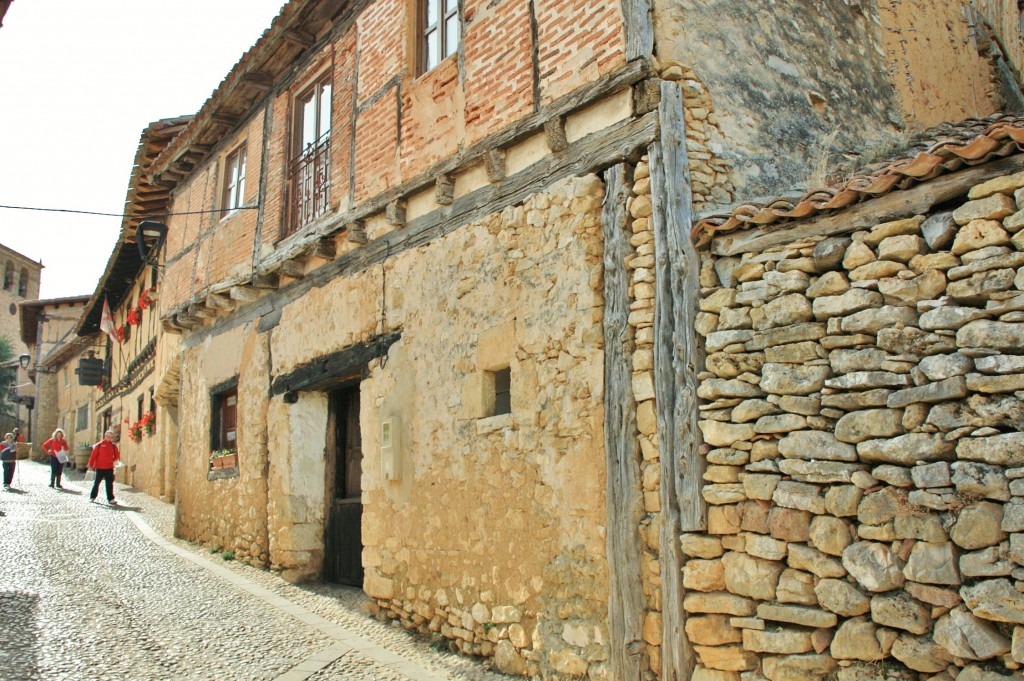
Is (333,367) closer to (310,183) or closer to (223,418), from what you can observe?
(310,183)

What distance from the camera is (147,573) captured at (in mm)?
7949

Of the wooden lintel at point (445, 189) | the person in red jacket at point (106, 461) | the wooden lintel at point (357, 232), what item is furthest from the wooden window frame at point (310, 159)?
the person in red jacket at point (106, 461)

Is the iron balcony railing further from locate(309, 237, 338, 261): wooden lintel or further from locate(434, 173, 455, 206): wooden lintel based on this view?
locate(434, 173, 455, 206): wooden lintel

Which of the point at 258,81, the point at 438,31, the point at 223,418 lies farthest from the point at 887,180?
the point at 223,418

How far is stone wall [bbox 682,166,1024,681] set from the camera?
10.0 ft

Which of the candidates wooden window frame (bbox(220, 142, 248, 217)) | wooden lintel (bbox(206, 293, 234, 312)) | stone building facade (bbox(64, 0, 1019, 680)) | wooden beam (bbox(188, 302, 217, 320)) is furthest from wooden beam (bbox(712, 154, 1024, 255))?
wooden beam (bbox(188, 302, 217, 320))

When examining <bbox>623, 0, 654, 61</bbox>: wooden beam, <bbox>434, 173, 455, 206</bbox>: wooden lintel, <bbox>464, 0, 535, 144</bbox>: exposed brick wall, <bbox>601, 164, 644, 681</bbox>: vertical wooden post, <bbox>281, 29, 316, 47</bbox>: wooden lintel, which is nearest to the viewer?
<bbox>601, 164, 644, 681</bbox>: vertical wooden post

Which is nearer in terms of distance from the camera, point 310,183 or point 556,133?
point 556,133

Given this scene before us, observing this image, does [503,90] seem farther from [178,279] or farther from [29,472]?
[29,472]

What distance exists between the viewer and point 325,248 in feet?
24.5

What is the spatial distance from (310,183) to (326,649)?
15.3ft

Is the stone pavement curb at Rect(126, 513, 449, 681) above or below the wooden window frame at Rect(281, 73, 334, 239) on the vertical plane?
below

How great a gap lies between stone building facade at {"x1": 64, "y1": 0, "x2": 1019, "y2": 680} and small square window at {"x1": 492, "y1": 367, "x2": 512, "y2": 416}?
0.06 feet

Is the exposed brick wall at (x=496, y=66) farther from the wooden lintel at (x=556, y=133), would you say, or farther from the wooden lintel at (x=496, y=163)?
the wooden lintel at (x=556, y=133)
